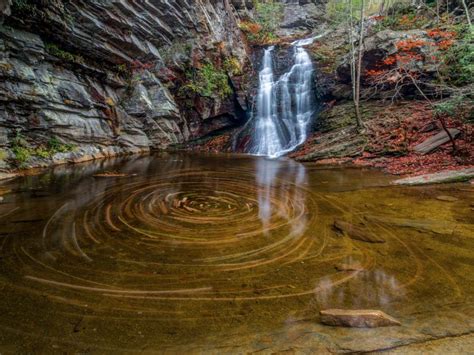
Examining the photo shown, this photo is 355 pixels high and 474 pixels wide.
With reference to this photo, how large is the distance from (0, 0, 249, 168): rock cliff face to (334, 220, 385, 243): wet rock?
1074 centimetres

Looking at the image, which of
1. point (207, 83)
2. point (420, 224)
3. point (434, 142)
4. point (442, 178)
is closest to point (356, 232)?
point (420, 224)

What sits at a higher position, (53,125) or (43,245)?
(53,125)

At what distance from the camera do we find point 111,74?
1566cm

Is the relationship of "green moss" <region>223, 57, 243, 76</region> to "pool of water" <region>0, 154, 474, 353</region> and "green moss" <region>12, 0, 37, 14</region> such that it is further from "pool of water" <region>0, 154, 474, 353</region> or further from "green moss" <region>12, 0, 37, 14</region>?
"pool of water" <region>0, 154, 474, 353</region>

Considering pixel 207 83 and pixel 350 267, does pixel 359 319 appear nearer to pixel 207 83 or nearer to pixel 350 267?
pixel 350 267

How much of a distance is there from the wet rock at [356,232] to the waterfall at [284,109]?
1175 centimetres

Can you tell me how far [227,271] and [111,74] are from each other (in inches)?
627

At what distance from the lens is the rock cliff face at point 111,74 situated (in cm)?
1066

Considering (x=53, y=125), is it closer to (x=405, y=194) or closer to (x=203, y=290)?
(x=203, y=290)

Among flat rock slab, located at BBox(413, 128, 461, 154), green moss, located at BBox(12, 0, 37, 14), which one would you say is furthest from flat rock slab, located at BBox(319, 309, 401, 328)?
green moss, located at BBox(12, 0, 37, 14)

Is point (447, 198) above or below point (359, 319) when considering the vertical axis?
above

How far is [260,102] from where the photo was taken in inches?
773

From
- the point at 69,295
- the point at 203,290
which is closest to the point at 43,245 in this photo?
the point at 69,295

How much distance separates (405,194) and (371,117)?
29.9 ft
